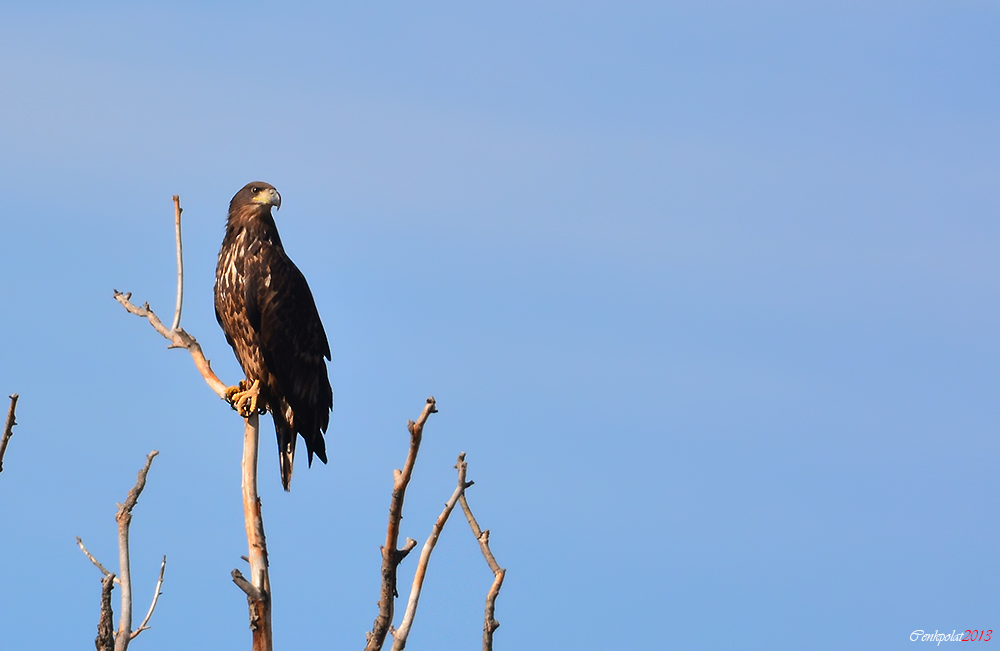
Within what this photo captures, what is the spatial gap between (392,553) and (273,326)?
5233 millimetres

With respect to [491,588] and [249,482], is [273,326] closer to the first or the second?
[249,482]

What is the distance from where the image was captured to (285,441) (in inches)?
399

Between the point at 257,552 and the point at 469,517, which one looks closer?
the point at 469,517

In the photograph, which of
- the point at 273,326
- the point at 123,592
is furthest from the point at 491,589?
the point at 273,326

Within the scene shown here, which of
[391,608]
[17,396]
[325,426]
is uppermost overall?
[325,426]

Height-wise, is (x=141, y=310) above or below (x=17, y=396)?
above

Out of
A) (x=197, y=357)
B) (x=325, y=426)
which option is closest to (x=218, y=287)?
(x=325, y=426)

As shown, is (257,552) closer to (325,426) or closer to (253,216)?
(325,426)

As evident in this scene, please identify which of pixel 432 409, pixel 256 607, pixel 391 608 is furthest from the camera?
pixel 256 607

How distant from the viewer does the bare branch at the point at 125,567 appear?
5555mm

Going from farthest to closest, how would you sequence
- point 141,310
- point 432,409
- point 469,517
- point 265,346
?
point 265,346
point 141,310
point 469,517
point 432,409

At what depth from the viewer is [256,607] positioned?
6.76 m

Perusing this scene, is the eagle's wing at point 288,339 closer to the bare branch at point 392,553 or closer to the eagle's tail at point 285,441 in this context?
the eagle's tail at point 285,441

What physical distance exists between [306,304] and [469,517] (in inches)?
195
